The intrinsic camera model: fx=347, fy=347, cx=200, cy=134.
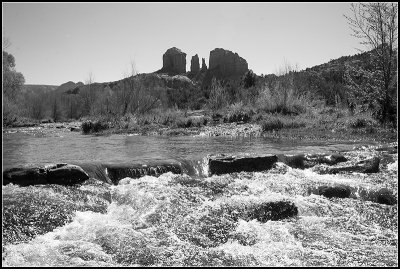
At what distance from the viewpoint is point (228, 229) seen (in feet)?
18.3

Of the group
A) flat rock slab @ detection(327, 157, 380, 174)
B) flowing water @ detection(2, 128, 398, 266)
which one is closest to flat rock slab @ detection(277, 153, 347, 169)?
flat rock slab @ detection(327, 157, 380, 174)

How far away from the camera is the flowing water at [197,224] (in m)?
4.63

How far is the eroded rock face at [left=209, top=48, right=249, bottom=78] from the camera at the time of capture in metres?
129

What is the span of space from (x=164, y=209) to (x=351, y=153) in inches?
294

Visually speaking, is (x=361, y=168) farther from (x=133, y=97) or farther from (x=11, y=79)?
(x=11, y=79)

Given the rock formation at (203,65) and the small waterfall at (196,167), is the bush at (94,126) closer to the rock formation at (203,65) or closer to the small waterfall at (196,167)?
the small waterfall at (196,167)

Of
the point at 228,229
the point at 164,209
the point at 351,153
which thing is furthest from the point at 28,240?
the point at 351,153

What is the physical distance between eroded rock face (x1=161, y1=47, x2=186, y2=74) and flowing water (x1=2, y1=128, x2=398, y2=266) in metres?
134

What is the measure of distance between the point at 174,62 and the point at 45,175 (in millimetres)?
136198

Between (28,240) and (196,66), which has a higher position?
(196,66)

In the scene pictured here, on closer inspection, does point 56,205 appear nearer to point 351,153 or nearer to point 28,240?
point 28,240

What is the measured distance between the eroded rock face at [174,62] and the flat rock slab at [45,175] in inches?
5251

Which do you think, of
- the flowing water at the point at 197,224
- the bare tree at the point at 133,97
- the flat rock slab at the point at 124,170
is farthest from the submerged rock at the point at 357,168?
the bare tree at the point at 133,97

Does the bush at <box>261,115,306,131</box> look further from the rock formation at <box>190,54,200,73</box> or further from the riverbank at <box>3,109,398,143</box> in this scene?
the rock formation at <box>190,54,200,73</box>
